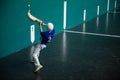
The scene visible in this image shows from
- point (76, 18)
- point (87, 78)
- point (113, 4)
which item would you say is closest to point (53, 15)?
point (76, 18)

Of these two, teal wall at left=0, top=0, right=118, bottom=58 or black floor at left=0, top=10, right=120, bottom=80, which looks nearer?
black floor at left=0, top=10, right=120, bottom=80

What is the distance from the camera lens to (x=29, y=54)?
5523 millimetres

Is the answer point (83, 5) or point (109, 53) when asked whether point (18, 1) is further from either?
point (83, 5)

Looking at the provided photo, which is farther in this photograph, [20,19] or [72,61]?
[20,19]

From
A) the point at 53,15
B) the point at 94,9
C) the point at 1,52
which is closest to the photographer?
the point at 1,52

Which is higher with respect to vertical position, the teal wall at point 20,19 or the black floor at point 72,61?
the teal wall at point 20,19

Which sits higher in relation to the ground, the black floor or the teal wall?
the teal wall

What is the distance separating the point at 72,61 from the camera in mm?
5082

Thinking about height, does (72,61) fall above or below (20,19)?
below

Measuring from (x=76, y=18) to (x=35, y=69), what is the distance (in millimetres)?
4865

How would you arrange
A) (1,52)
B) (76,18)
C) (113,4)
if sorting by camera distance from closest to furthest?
(1,52) < (76,18) < (113,4)

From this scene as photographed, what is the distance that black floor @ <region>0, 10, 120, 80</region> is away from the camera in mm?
4320

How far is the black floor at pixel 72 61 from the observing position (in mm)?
4320

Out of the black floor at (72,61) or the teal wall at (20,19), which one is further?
the teal wall at (20,19)
